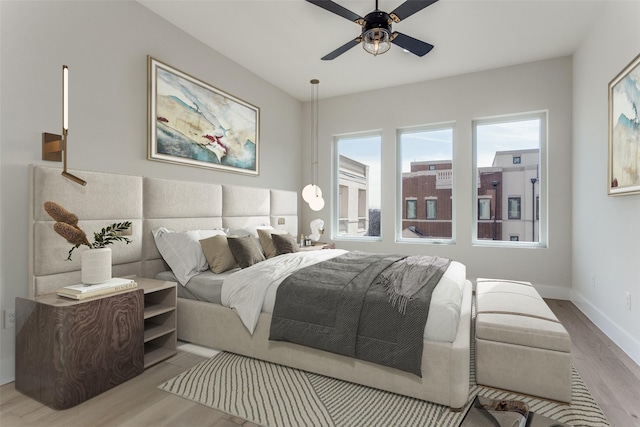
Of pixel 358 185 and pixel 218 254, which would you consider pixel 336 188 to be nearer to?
pixel 358 185

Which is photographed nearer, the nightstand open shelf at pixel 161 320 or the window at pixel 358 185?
the nightstand open shelf at pixel 161 320

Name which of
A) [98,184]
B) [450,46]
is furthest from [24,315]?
Answer: [450,46]

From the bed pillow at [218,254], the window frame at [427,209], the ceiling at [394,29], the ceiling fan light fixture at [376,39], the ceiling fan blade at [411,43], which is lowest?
the bed pillow at [218,254]

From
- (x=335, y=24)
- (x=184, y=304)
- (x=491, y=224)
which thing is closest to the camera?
(x=184, y=304)

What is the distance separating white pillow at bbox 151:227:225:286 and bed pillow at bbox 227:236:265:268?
0.87 ft

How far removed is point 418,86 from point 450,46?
3.53 feet

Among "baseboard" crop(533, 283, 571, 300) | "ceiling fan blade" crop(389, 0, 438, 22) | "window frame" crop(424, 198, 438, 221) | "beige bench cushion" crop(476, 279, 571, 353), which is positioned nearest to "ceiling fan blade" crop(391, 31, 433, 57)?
"ceiling fan blade" crop(389, 0, 438, 22)

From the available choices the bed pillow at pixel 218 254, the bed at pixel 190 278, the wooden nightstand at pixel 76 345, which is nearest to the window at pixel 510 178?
the bed at pixel 190 278

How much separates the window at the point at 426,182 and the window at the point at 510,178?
15.4 inches

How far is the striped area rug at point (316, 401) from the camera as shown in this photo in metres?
1.77

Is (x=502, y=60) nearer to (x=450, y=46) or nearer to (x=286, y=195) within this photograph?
(x=450, y=46)

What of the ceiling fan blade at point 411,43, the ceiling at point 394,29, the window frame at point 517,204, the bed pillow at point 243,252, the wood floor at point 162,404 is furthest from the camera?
the window frame at point 517,204

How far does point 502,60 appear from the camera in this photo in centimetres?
413

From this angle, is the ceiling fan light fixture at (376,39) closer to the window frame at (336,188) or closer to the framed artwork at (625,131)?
the framed artwork at (625,131)
